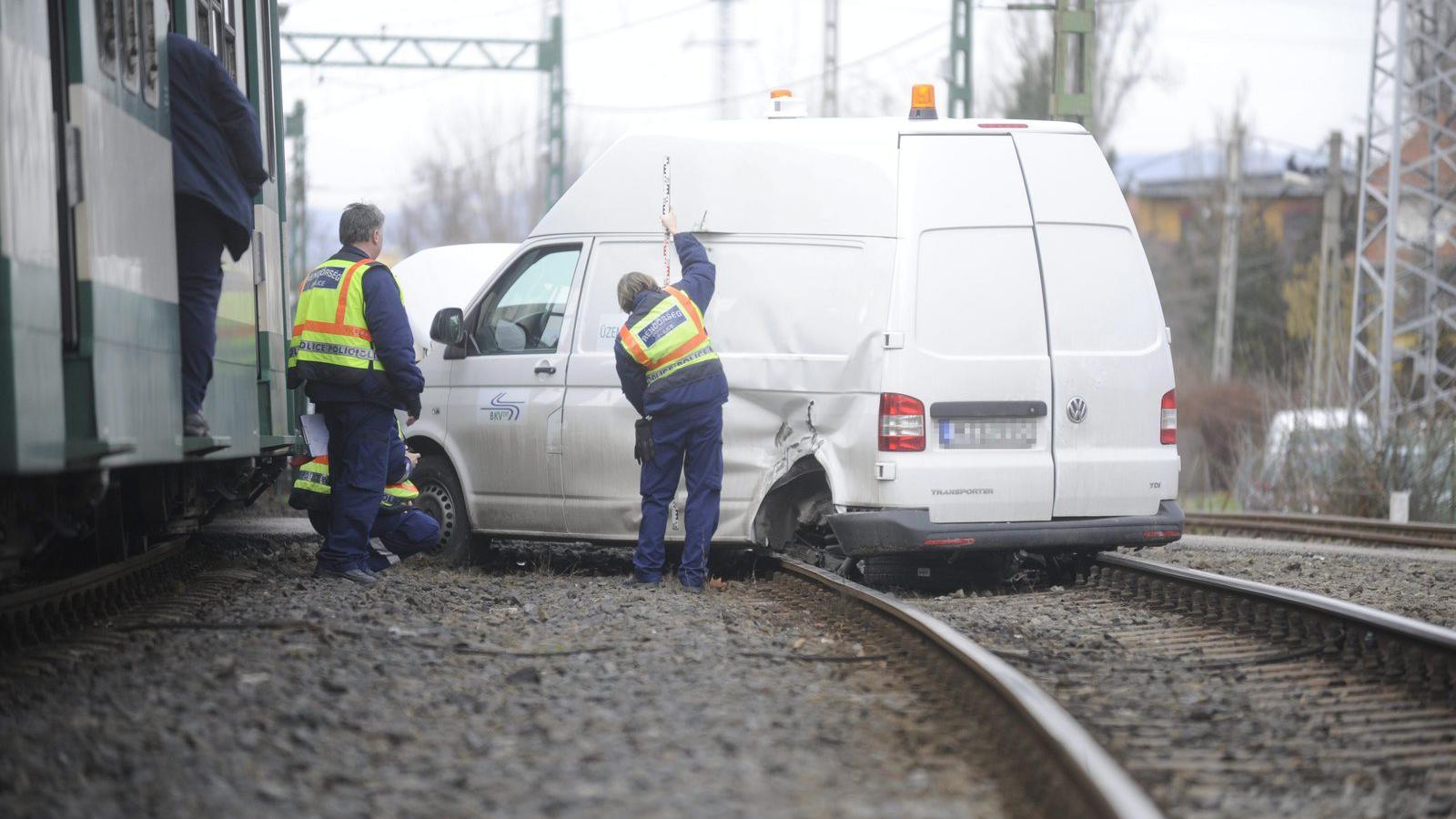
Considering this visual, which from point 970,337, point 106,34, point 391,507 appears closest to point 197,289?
point 106,34

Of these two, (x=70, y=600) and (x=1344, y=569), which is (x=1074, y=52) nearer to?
(x=1344, y=569)

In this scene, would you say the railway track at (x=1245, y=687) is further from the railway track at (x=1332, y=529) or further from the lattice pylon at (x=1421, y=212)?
the lattice pylon at (x=1421, y=212)

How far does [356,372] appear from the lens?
823 centimetres

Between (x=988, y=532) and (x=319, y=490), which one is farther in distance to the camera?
(x=319, y=490)

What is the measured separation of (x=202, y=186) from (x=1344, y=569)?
7.44 metres

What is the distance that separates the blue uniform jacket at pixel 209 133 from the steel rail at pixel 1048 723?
3.29 m

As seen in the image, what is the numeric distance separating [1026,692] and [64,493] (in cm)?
342

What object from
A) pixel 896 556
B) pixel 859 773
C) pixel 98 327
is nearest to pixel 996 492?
pixel 896 556

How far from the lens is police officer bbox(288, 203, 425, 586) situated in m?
8.26

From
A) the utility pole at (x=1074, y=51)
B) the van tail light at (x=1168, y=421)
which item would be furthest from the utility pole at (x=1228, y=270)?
the van tail light at (x=1168, y=421)

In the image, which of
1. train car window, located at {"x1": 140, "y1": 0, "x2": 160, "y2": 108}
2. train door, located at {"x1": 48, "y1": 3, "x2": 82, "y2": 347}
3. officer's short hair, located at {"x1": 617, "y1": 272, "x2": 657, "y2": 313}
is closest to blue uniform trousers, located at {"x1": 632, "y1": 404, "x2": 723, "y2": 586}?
officer's short hair, located at {"x1": 617, "y1": 272, "x2": 657, "y2": 313}

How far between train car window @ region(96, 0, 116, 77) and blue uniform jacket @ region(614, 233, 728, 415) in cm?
322

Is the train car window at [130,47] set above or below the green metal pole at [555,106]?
below

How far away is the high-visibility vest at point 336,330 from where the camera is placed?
324 inches
